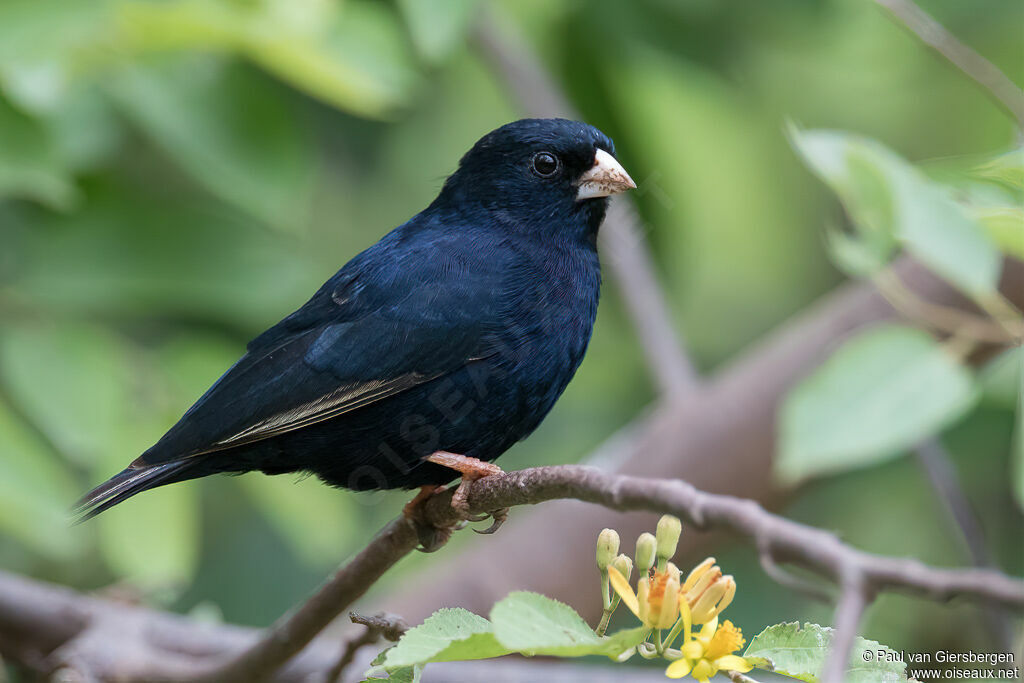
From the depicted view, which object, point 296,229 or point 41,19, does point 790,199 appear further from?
→ point 41,19

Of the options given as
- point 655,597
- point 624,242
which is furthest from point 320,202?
point 655,597

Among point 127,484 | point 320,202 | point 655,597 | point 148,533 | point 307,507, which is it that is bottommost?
point 655,597

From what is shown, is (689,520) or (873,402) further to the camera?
(873,402)

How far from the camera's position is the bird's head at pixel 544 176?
2.83m

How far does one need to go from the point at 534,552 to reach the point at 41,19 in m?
2.54

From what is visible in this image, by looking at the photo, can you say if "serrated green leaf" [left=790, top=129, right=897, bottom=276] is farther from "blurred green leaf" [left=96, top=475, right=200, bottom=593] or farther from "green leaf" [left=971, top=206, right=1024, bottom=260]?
"blurred green leaf" [left=96, top=475, right=200, bottom=593]

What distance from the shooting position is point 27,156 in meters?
3.34

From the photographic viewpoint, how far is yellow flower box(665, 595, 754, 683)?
159cm

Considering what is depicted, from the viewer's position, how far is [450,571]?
442cm

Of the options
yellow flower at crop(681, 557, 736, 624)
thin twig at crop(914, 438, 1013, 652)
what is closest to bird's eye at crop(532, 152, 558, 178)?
yellow flower at crop(681, 557, 736, 624)

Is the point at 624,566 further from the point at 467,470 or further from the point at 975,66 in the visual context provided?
the point at 975,66

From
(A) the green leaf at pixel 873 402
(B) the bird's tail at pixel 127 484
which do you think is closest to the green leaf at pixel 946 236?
(A) the green leaf at pixel 873 402

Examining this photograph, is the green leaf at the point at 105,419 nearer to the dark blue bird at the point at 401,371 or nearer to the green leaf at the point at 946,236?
the dark blue bird at the point at 401,371

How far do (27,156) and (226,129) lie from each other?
62 cm
